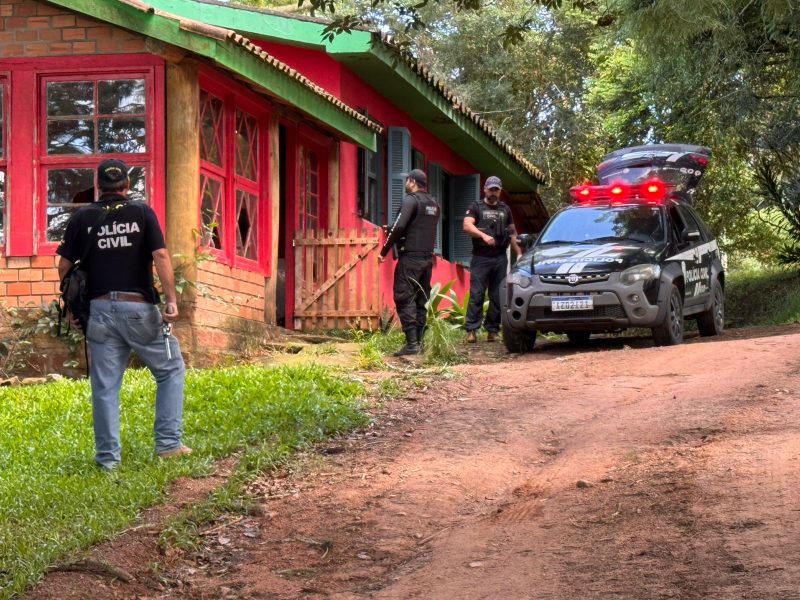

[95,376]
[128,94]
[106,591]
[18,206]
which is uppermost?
[128,94]

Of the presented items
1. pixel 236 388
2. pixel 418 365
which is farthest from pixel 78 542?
pixel 418 365

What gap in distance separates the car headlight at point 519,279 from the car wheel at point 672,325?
1390 millimetres

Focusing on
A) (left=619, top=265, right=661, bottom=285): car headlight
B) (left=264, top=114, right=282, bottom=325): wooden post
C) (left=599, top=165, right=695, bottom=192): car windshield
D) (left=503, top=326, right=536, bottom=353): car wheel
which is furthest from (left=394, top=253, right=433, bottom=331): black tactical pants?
(left=599, top=165, right=695, bottom=192): car windshield

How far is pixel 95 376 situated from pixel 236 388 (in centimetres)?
276

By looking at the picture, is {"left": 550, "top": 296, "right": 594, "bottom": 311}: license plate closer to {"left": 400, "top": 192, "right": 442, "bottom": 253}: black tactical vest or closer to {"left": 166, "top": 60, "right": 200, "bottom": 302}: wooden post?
{"left": 400, "top": 192, "right": 442, "bottom": 253}: black tactical vest

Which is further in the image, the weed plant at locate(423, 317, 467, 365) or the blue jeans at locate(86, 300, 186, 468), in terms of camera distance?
the weed plant at locate(423, 317, 467, 365)

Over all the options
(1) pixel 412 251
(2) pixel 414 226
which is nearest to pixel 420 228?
(2) pixel 414 226

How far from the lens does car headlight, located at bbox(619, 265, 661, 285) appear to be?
1343 centimetres

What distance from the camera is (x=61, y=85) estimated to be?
13109 millimetres

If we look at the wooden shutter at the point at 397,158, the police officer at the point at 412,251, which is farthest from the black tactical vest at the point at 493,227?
the wooden shutter at the point at 397,158

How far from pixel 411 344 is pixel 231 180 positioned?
2610 mm

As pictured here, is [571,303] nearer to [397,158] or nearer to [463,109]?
[397,158]

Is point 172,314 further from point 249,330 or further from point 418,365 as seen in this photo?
point 249,330

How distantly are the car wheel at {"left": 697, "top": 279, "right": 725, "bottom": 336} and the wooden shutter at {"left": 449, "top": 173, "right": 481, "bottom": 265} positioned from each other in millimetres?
8091
